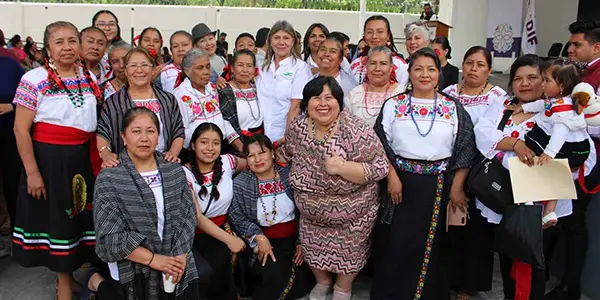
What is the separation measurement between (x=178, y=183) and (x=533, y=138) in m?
2.00

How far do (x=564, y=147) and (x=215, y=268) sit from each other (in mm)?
2179

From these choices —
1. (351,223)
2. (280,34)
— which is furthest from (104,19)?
(351,223)

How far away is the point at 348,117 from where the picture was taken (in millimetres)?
3297

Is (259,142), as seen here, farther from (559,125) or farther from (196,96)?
(559,125)

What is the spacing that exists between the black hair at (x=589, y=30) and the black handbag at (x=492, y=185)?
113 cm

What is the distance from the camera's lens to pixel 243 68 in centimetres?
392

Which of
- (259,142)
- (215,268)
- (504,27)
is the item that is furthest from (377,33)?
(504,27)

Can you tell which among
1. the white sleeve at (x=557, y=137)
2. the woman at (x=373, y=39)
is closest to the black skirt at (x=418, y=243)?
the white sleeve at (x=557, y=137)

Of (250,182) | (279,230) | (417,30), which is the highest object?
(417,30)

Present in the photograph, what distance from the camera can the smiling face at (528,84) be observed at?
3.20 m

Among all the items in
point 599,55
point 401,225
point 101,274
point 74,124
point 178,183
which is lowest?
point 101,274

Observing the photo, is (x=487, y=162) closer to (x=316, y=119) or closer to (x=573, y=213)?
(x=573, y=213)

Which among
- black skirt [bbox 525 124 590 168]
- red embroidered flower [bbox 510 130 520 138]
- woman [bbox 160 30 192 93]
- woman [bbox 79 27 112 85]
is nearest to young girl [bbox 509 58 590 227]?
black skirt [bbox 525 124 590 168]

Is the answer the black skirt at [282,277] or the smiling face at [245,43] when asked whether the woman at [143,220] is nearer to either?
the black skirt at [282,277]
